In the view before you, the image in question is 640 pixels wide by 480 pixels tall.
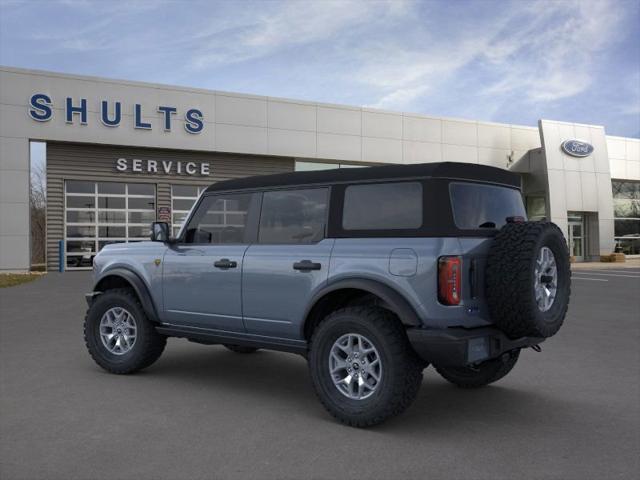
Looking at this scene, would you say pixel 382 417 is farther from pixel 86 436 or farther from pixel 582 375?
pixel 582 375

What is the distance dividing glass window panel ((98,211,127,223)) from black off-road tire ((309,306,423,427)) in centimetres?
2108

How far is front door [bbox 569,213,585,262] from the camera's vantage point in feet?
105

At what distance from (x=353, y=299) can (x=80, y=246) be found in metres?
21.1

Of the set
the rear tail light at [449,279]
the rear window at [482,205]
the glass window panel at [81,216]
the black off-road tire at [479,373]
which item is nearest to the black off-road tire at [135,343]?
the black off-road tire at [479,373]

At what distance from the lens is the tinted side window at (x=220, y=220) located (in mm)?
5461

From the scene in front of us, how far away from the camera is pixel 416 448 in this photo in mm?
3953

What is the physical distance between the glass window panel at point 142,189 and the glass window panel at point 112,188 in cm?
29

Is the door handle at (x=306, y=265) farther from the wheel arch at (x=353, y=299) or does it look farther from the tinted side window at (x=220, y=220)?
the tinted side window at (x=220, y=220)

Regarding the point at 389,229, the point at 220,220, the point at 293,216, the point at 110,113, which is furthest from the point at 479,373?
the point at 110,113

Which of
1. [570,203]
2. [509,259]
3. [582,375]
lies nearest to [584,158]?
[570,203]

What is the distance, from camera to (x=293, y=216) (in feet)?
16.7

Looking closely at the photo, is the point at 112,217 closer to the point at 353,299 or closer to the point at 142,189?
the point at 142,189

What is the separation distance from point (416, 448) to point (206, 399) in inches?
76.9

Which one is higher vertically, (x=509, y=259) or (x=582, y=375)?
(x=509, y=259)
